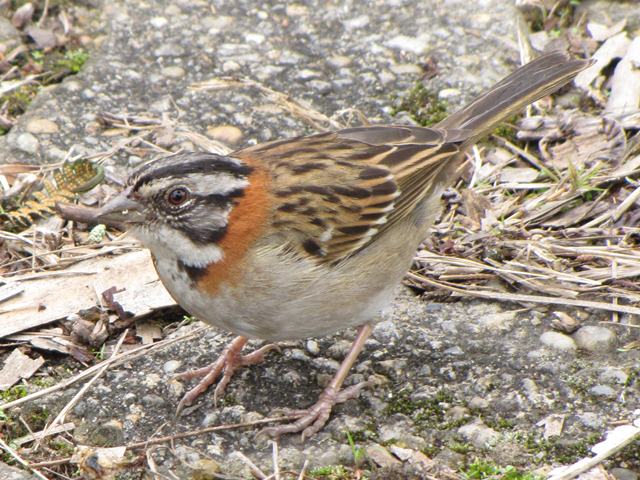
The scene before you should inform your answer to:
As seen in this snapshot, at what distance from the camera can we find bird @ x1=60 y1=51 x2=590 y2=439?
461 cm

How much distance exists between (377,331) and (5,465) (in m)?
2.02

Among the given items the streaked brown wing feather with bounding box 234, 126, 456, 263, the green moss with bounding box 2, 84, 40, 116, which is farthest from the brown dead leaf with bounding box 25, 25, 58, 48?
the streaked brown wing feather with bounding box 234, 126, 456, 263

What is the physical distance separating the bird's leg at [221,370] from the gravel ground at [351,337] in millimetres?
50

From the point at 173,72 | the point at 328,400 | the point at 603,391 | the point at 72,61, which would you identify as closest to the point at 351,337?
the point at 328,400

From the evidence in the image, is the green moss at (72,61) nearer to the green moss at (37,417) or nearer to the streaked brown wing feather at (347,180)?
the streaked brown wing feather at (347,180)

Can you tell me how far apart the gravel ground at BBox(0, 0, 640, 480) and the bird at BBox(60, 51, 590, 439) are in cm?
18

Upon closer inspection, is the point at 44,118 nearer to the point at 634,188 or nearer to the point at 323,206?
the point at 323,206

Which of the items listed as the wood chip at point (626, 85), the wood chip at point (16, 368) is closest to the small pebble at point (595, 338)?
the wood chip at point (626, 85)

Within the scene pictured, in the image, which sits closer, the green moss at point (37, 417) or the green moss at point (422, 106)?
the green moss at point (37, 417)

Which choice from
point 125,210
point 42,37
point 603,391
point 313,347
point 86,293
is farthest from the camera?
point 42,37

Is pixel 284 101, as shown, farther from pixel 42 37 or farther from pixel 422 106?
pixel 42 37

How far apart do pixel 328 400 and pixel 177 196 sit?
1.24 metres

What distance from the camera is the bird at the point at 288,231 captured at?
15.1ft

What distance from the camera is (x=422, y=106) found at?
691cm
